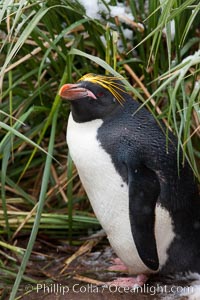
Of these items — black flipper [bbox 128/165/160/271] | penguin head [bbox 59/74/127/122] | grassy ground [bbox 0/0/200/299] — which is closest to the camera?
black flipper [bbox 128/165/160/271]

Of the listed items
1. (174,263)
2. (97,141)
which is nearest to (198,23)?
(97,141)

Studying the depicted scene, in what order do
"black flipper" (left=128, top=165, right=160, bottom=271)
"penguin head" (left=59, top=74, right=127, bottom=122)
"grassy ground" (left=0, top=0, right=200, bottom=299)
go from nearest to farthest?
"black flipper" (left=128, top=165, right=160, bottom=271) < "penguin head" (left=59, top=74, right=127, bottom=122) < "grassy ground" (left=0, top=0, right=200, bottom=299)

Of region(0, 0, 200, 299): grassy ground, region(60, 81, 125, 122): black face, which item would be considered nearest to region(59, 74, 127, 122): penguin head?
region(60, 81, 125, 122): black face

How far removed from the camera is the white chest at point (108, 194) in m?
2.41

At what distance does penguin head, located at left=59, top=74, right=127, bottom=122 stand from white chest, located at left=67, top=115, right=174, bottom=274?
3 cm

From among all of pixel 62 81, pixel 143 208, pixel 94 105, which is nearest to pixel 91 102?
pixel 94 105

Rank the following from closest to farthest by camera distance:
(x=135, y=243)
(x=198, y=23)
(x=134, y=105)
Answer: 1. (x=135, y=243)
2. (x=134, y=105)
3. (x=198, y=23)

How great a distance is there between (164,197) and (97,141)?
0.92ft

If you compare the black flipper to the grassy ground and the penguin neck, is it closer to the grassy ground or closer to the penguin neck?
the penguin neck

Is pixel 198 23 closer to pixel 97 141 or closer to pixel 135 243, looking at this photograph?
pixel 97 141

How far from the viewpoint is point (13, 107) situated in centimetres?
297

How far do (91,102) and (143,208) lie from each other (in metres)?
0.39

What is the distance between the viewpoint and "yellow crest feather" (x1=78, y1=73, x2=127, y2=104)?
8.13 ft

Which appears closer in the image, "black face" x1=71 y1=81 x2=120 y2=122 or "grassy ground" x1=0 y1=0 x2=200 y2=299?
"black face" x1=71 y1=81 x2=120 y2=122
